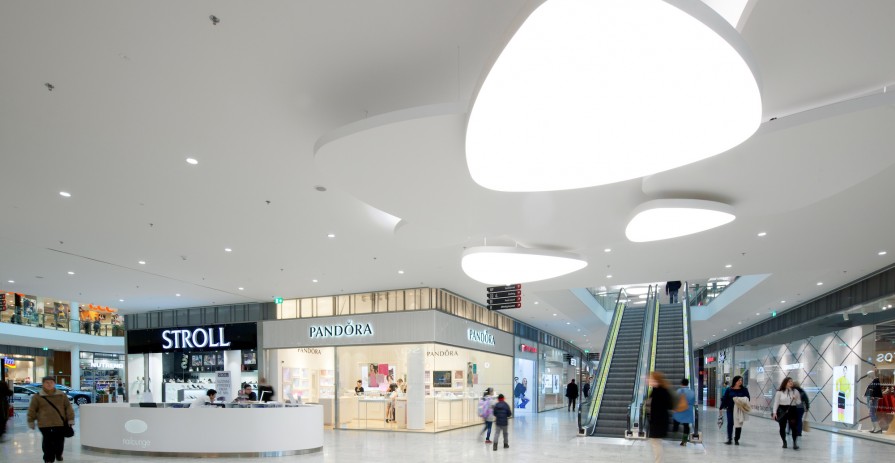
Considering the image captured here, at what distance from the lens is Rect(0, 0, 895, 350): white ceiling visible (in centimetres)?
431

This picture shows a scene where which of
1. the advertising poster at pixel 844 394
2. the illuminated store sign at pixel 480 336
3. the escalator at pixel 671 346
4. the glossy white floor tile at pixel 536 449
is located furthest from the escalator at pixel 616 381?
the advertising poster at pixel 844 394

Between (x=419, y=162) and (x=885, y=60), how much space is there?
11.9 ft

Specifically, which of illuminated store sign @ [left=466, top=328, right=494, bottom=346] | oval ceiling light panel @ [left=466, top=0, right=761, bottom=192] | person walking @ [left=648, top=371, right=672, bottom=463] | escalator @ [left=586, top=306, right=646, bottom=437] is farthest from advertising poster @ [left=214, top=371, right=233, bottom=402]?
oval ceiling light panel @ [left=466, top=0, right=761, bottom=192]

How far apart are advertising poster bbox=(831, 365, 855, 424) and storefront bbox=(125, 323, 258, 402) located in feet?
57.4

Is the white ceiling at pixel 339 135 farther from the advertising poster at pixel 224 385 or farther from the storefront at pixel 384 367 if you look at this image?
the advertising poster at pixel 224 385

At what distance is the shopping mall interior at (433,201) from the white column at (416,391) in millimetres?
55

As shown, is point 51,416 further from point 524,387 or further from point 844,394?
point 844,394

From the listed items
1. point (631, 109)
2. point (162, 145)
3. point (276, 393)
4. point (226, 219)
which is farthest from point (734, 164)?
point (276, 393)

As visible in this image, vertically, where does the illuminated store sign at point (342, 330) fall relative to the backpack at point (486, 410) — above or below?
above

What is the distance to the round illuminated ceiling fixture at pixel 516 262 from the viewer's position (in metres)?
8.64

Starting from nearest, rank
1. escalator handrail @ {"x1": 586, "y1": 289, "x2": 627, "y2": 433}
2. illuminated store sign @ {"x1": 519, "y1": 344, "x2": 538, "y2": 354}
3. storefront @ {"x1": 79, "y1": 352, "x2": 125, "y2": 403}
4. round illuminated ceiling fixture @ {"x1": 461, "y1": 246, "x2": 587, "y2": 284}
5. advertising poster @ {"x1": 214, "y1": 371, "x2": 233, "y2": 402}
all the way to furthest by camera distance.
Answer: round illuminated ceiling fixture @ {"x1": 461, "y1": 246, "x2": 587, "y2": 284} < escalator handrail @ {"x1": 586, "y1": 289, "x2": 627, "y2": 433} < advertising poster @ {"x1": 214, "y1": 371, "x2": 233, "y2": 402} < illuminated store sign @ {"x1": 519, "y1": 344, "x2": 538, "y2": 354} < storefront @ {"x1": 79, "y1": 352, "x2": 125, "y2": 403}

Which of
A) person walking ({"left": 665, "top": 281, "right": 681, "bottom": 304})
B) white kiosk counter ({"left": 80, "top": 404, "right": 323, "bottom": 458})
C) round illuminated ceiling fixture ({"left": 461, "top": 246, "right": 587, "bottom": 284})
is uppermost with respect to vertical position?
round illuminated ceiling fixture ({"left": 461, "top": 246, "right": 587, "bottom": 284})

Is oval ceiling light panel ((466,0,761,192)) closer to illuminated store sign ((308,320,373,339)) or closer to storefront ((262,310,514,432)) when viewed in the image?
storefront ((262,310,514,432))

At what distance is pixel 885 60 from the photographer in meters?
4.34
